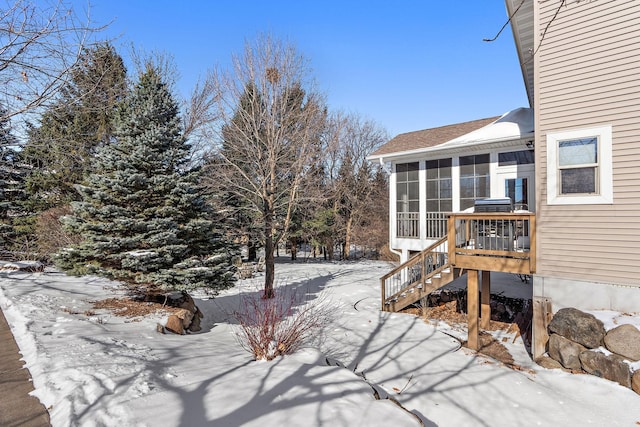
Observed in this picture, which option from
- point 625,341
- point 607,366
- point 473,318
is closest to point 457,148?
point 473,318

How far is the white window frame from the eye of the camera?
538 centimetres

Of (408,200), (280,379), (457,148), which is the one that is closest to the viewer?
(280,379)

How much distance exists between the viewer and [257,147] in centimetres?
1139

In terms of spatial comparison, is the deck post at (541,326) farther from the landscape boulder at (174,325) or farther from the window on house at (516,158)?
the landscape boulder at (174,325)

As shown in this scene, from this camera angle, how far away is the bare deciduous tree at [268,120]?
11312mm

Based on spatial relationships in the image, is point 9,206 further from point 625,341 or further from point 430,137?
point 625,341

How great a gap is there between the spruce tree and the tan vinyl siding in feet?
24.1

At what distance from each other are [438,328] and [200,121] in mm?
13915

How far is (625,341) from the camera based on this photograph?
4820 millimetres

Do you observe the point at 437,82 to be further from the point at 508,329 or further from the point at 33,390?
the point at 33,390

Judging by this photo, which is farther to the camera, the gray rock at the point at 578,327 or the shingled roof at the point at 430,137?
the shingled roof at the point at 430,137

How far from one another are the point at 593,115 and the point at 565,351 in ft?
13.2

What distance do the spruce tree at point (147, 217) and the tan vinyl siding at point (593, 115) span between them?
24.1 ft

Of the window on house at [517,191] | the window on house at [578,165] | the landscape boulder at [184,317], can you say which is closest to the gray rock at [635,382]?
the window on house at [578,165]
